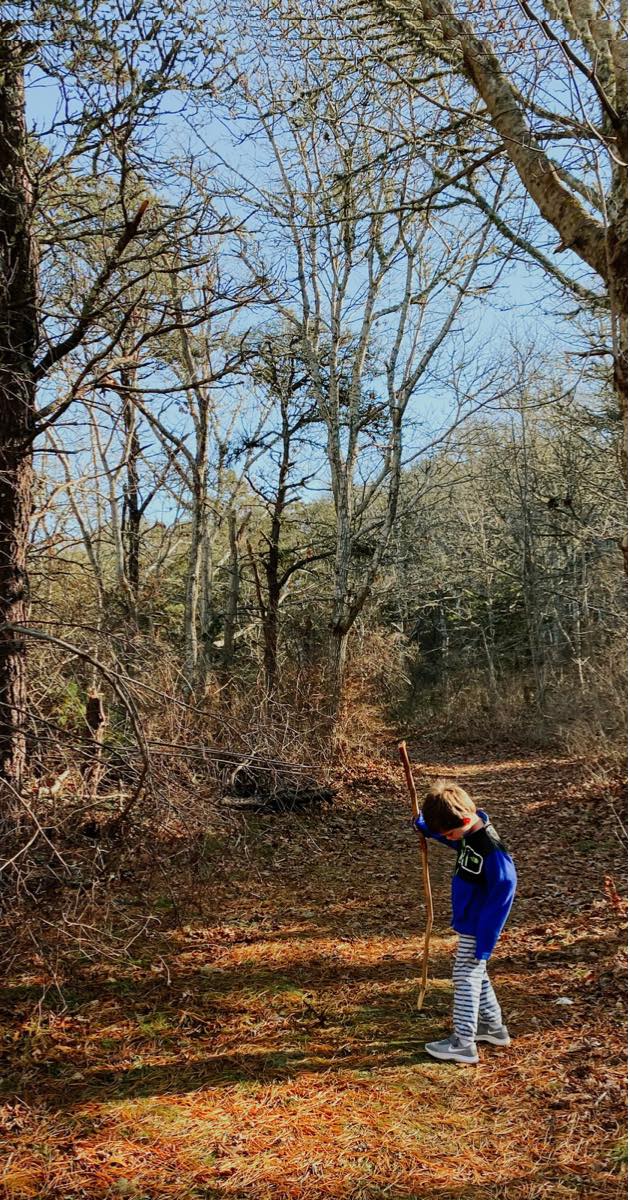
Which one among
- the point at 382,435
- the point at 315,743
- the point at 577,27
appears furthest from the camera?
the point at 382,435

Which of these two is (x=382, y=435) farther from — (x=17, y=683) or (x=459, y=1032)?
(x=459, y=1032)

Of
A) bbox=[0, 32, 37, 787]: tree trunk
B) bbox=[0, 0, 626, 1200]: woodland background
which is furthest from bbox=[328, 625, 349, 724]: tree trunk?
bbox=[0, 32, 37, 787]: tree trunk

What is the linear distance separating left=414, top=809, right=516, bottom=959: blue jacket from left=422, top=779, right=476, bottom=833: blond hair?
0.07 meters

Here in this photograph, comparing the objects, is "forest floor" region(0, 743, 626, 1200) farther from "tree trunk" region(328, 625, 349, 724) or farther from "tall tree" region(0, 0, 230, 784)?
"tree trunk" region(328, 625, 349, 724)

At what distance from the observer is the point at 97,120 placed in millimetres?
4457

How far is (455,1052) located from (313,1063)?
75 cm

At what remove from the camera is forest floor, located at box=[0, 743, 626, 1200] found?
295 cm

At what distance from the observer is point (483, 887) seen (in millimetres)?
Result: 3801

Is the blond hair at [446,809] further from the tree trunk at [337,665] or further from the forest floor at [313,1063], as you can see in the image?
the tree trunk at [337,665]

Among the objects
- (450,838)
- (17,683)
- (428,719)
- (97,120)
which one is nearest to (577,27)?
(97,120)

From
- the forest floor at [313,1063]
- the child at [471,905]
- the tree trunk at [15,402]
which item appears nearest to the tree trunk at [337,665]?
the forest floor at [313,1063]

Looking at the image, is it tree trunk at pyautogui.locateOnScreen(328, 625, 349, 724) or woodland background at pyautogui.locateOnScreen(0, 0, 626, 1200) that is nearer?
woodland background at pyautogui.locateOnScreen(0, 0, 626, 1200)

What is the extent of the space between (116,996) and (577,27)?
20.8 ft

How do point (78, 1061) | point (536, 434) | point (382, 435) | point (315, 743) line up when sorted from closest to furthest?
point (78, 1061)
point (315, 743)
point (382, 435)
point (536, 434)
